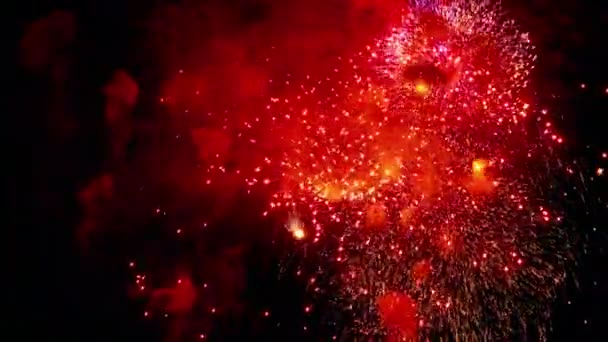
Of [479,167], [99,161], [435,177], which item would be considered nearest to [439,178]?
[435,177]

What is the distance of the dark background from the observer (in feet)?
11.0

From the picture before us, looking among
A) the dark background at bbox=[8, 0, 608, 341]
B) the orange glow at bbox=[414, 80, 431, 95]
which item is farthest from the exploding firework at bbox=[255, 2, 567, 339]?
the dark background at bbox=[8, 0, 608, 341]

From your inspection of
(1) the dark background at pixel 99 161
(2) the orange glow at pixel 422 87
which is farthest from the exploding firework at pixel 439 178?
(1) the dark background at pixel 99 161

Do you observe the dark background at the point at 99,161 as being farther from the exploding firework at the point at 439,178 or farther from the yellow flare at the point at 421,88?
the yellow flare at the point at 421,88

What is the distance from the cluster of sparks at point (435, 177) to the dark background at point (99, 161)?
0.29 metres

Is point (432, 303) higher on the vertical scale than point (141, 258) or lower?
lower

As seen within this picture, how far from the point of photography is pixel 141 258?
3.55 m

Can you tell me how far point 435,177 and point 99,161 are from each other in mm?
2245

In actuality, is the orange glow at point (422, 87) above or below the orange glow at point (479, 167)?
above

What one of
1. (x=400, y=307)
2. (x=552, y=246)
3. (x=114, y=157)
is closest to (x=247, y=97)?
(x=114, y=157)

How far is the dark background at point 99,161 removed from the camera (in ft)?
11.0

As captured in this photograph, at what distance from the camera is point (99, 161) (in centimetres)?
351

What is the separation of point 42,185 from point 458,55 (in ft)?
9.36

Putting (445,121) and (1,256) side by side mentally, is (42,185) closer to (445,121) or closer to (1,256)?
(1,256)
